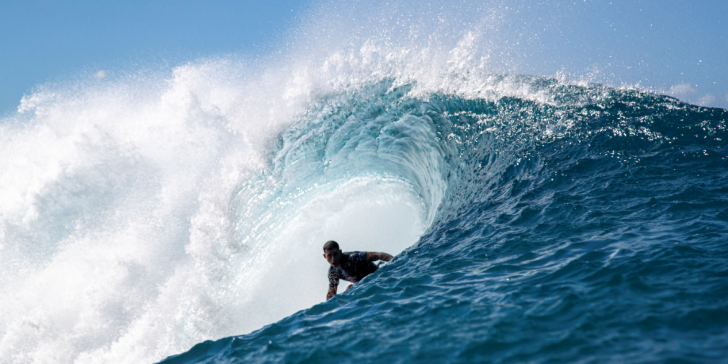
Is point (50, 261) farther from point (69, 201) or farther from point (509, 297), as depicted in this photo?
point (509, 297)

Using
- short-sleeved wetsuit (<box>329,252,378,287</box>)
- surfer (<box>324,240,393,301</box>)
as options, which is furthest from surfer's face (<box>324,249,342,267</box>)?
short-sleeved wetsuit (<box>329,252,378,287</box>)

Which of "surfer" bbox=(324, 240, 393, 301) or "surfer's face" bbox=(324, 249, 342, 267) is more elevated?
"surfer's face" bbox=(324, 249, 342, 267)

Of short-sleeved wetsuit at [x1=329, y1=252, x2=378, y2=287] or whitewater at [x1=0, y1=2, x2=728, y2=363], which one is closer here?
whitewater at [x1=0, y1=2, x2=728, y2=363]

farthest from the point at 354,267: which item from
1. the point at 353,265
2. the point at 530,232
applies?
the point at 530,232

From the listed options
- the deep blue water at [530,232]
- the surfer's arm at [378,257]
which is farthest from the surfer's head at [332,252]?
the deep blue water at [530,232]

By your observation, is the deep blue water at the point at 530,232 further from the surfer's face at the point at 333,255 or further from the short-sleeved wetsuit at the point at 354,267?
the surfer's face at the point at 333,255

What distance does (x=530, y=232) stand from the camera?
5828 millimetres

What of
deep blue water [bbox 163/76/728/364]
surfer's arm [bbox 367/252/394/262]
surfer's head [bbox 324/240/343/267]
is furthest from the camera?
surfer's arm [bbox 367/252/394/262]

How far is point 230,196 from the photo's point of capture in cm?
1144

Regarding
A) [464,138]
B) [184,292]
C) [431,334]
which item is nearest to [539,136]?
[464,138]

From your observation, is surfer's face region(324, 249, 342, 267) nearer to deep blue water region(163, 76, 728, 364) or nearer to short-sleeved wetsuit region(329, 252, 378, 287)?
short-sleeved wetsuit region(329, 252, 378, 287)

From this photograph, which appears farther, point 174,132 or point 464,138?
point 174,132

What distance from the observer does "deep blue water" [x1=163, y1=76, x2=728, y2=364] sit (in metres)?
3.26

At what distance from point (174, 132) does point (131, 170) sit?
5.54 feet
